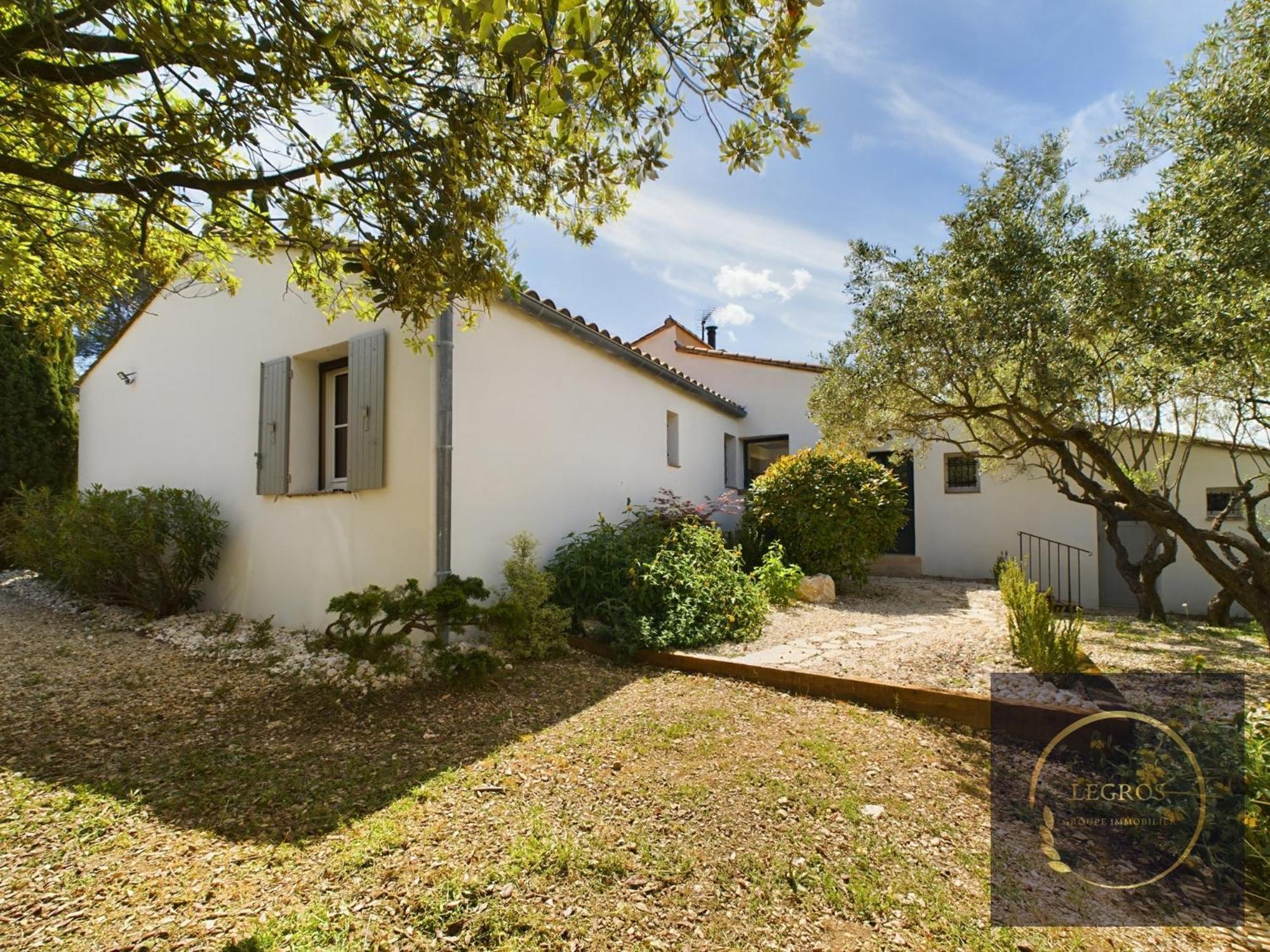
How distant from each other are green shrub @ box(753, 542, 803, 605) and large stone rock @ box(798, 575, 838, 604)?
7 centimetres

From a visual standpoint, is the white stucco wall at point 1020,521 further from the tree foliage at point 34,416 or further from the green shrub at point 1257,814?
the tree foliage at point 34,416

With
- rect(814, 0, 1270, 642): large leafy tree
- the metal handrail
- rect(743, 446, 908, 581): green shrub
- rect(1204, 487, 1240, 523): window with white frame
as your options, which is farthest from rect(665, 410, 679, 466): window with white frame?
rect(1204, 487, 1240, 523): window with white frame

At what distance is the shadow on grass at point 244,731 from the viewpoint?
2652 mm

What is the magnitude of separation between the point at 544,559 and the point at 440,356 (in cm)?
248

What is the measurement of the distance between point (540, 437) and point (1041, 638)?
484cm

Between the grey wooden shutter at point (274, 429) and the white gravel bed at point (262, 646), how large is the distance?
147 cm

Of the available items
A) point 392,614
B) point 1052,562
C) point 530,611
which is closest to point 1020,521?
point 1052,562

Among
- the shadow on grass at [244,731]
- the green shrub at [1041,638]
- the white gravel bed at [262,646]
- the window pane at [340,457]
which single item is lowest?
the shadow on grass at [244,731]

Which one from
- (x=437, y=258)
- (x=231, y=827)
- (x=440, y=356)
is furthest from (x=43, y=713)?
(x=437, y=258)

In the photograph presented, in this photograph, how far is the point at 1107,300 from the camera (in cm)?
359

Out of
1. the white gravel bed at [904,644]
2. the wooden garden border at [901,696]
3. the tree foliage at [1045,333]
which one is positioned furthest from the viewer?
the white gravel bed at [904,644]

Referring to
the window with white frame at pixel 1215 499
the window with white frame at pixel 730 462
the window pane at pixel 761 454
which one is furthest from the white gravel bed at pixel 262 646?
the window with white frame at pixel 1215 499

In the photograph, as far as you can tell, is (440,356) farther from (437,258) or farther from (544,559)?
(544,559)

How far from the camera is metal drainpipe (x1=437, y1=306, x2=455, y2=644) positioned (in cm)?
481
